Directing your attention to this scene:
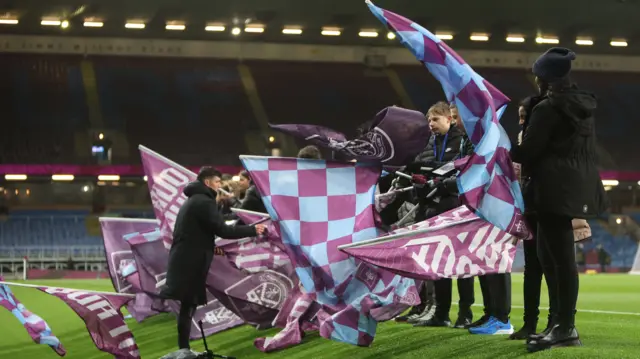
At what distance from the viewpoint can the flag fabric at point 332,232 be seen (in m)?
6.21

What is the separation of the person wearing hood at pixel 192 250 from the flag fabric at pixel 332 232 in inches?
23.9

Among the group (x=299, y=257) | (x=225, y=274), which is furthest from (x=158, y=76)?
(x=299, y=257)

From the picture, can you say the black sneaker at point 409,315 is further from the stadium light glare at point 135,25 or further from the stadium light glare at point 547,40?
the stadium light glare at point 547,40

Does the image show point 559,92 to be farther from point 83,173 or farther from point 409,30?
point 83,173

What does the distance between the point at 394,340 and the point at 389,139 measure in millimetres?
1417

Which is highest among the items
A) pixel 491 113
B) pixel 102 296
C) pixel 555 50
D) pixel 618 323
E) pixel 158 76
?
pixel 158 76

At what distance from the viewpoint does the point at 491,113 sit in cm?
519

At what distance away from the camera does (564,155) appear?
520cm

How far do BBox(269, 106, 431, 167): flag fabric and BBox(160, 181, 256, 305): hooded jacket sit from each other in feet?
3.58

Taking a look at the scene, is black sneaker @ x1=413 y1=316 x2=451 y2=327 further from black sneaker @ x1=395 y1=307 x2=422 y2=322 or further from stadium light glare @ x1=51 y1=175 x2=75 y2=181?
stadium light glare @ x1=51 y1=175 x2=75 y2=181

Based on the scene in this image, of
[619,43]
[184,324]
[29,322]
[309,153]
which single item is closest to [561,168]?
[309,153]

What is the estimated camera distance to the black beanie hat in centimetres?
523

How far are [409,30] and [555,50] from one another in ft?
2.72

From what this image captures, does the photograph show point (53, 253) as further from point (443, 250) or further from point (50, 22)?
point (443, 250)
